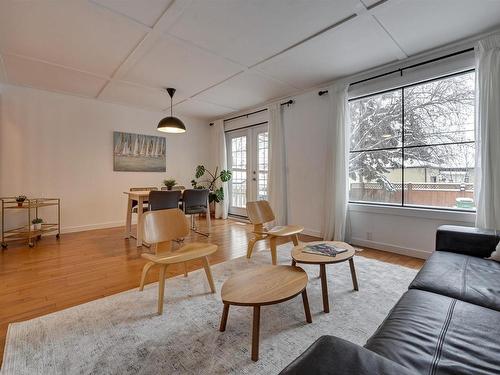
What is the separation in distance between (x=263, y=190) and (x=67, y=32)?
13.0ft

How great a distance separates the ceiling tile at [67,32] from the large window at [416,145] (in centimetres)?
321

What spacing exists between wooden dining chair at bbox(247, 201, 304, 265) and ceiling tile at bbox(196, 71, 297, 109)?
1926 millimetres

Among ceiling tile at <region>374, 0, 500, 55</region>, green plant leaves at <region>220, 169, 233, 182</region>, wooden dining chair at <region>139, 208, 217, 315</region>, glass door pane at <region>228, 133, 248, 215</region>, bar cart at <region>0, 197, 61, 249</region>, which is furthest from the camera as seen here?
glass door pane at <region>228, 133, 248, 215</region>

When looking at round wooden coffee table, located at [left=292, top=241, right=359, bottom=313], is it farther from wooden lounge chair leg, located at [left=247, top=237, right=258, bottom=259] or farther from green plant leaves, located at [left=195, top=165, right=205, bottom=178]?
green plant leaves, located at [left=195, top=165, right=205, bottom=178]

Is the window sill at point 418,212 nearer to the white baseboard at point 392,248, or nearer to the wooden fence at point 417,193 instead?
the wooden fence at point 417,193

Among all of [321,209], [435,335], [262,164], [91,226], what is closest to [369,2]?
[435,335]

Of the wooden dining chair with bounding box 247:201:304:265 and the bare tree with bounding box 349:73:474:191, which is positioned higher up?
the bare tree with bounding box 349:73:474:191

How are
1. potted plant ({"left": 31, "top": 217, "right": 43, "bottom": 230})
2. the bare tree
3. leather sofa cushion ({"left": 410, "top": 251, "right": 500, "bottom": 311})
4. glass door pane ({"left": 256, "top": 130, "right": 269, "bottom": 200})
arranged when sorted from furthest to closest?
glass door pane ({"left": 256, "top": 130, "right": 269, "bottom": 200}) < potted plant ({"left": 31, "top": 217, "right": 43, "bottom": 230}) < the bare tree < leather sofa cushion ({"left": 410, "top": 251, "right": 500, "bottom": 311})

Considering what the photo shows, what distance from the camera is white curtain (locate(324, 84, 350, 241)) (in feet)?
12.0

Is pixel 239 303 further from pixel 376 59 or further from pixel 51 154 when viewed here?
pixel 51 154

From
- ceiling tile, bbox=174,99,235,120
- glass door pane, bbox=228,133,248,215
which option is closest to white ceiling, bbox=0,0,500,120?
ceiling tile, bbox=174,99,235,120

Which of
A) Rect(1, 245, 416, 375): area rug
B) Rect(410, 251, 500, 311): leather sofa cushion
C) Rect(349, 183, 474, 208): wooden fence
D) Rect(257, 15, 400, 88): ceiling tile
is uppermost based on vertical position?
Rect(257, 15, 400, 88): ceiling tile

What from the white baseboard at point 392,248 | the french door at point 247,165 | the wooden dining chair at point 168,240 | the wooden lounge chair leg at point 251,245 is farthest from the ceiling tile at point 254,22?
the white baseboard at point 392,248

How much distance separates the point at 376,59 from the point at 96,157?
494cm
